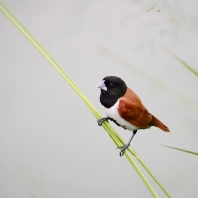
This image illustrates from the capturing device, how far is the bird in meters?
0.49

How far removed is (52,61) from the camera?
1.29 ft

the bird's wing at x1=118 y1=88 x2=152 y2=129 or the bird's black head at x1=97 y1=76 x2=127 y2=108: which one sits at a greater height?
the bird's black head at x1=97 y1=76 x2=127 y2=108

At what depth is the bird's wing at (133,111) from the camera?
0.50 meters

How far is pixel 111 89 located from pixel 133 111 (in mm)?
55

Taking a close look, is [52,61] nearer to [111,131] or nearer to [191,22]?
[111,131]

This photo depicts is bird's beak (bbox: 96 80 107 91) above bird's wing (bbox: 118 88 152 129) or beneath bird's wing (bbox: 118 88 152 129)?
above

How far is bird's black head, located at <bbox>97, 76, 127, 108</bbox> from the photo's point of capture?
0.48m

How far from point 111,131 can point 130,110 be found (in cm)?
10

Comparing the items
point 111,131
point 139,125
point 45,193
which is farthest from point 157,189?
point 111,131

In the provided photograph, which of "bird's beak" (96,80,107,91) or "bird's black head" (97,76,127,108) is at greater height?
"bird's beak" (96,80,107,91)

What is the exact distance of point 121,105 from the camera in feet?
1.63

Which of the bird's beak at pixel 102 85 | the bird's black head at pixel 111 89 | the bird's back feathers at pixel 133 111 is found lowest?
the bird's back feathers at pixel 133 111

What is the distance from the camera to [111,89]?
0.50m

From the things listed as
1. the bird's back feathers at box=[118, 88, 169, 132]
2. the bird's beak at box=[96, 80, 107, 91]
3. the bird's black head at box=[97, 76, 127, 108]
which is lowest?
the bird's back feathers at box=[118, 88, 169, 132]
